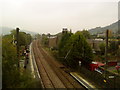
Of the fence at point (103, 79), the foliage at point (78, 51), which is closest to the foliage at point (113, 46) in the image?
the foliage at point (78, 51)

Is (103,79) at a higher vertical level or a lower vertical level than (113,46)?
lower

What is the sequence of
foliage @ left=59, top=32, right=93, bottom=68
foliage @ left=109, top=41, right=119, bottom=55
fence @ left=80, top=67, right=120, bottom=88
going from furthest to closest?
foliage @ left=109, top=41, right=119, bottom=55 < foliage @ left=59, top=32, right=93, bottom=68 < fence @ left=80, top=67, right=120, bottom=88

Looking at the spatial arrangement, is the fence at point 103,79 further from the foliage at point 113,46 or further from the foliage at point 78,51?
the foliage at point 113,46

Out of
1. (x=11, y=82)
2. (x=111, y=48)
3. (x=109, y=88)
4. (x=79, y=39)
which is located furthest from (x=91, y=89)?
(x=111, y=48)

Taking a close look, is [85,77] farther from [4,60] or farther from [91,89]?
[4,60]

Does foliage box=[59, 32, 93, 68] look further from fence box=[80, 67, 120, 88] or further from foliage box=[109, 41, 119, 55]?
foliage box=[109, 41, 119, 55]

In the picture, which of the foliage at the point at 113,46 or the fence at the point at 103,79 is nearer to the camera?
the fence at the point at 103,79

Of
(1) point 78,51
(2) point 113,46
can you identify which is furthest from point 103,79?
(2) point 113,46

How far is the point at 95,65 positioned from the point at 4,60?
13.1 metres

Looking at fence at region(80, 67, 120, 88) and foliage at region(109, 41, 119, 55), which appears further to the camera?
foliage at region(109, 41, 119, 55)

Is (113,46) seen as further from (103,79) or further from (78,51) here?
(103,79)

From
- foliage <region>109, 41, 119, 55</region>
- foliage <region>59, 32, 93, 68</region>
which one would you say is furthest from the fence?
foliage <region>109, 41, 119, 55</region>

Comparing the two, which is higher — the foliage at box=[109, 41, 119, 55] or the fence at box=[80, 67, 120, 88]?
the foliage at box=[109, 41, 119, 55]

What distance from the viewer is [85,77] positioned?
14.5 metres
